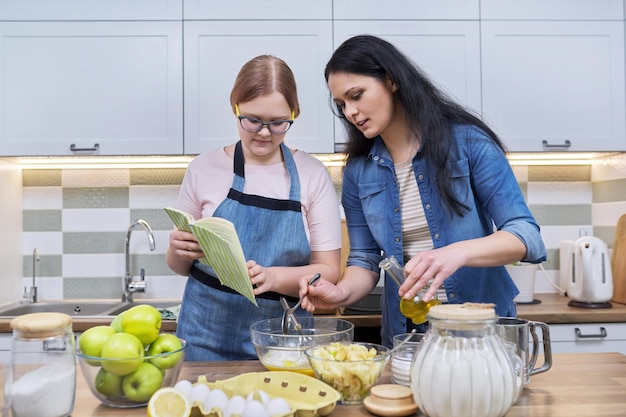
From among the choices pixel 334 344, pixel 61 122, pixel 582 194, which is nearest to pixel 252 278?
pixel 334 344

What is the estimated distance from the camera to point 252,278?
1390mm

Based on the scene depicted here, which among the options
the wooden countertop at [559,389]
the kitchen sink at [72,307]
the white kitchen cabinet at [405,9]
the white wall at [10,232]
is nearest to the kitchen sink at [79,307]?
the kitchen sink at [72,307]

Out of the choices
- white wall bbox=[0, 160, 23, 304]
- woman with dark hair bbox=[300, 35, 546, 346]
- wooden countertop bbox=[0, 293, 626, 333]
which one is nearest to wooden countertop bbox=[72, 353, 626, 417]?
woman with dark hair bbox=[300, 35, 546, 346]

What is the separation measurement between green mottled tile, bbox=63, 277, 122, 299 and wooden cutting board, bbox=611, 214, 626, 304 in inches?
88.4

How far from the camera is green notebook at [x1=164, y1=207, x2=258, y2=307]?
1091 millimetres

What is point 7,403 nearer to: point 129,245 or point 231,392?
point 231,392

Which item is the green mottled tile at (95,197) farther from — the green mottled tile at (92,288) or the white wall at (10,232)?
the green mottled tile at (92,288)

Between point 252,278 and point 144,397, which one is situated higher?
point 252,278

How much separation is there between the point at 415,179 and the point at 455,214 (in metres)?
0.14

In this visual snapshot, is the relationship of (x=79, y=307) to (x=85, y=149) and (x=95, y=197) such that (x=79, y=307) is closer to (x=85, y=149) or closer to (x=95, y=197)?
(x=95, y=197)

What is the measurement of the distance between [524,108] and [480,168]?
1.16 m

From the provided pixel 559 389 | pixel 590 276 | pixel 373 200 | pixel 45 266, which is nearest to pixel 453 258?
pixel 559 389

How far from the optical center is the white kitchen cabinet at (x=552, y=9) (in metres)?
2.44

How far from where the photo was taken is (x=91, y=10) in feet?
7.81
